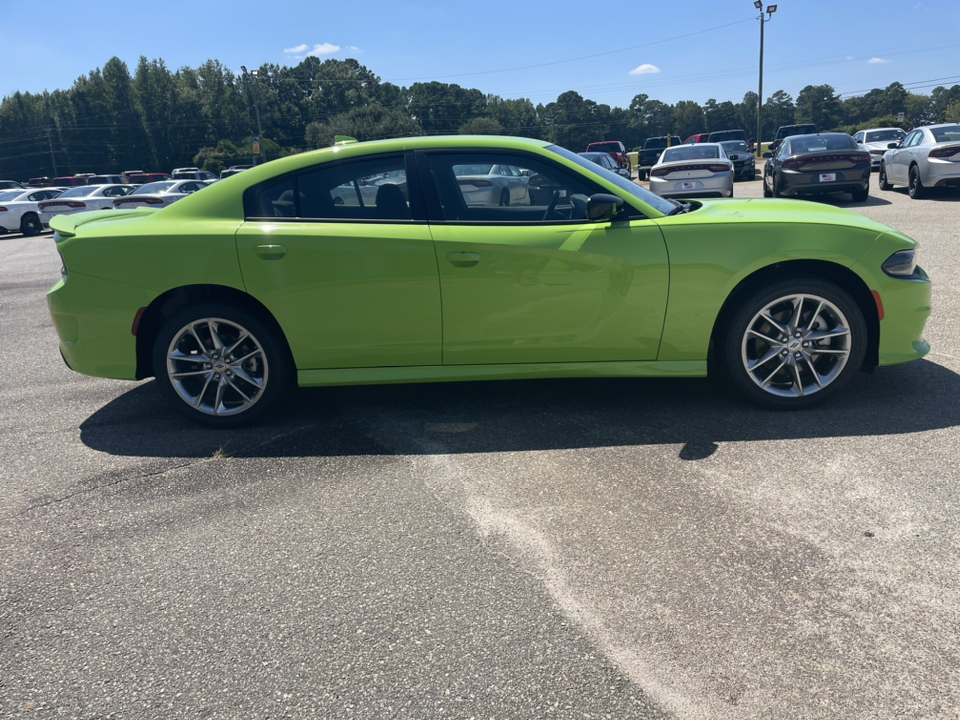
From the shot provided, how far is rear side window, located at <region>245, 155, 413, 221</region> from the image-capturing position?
14.7 feet

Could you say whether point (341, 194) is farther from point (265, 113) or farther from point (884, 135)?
point (265, 113)

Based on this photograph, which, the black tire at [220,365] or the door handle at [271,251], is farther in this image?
the black tire at [220,365]

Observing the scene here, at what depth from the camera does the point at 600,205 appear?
13.8 feet

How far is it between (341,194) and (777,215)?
2.53 metres

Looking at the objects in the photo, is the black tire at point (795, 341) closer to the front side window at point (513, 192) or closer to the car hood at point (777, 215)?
the car hood at point (777, 215)

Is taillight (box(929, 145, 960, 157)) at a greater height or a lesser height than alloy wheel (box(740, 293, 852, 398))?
greater

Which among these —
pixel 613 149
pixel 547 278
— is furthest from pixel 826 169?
pixel 613 149

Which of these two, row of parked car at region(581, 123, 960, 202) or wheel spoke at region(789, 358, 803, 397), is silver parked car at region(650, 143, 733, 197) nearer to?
row of parked car at region(581, 123, 960, 202)

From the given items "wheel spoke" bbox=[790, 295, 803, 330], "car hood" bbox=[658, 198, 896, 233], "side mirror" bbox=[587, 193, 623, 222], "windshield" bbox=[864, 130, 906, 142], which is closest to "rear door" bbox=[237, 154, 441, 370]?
"side mirror" bbox=[587, 193, 623, 222]

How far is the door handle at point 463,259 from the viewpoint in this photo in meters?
4.32

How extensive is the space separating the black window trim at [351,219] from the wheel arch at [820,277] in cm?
181

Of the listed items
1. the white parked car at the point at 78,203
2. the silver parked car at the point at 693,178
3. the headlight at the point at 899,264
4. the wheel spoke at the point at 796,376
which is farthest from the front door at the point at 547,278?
the white parked car at the point at 78,203

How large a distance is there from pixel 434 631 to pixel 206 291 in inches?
109

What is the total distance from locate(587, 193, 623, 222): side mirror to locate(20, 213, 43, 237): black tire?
23758 mm
